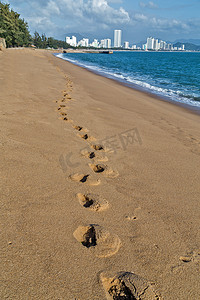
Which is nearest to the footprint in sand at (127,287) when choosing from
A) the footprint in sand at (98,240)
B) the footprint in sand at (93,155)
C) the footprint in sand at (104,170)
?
Result: the footprint in sand at (98,240)

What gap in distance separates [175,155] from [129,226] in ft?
6.38

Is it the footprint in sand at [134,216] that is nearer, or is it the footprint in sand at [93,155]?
the footprint in sand at [134,216]

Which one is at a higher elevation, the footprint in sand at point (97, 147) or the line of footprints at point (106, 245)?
the footprint in sand at point (97, 147)

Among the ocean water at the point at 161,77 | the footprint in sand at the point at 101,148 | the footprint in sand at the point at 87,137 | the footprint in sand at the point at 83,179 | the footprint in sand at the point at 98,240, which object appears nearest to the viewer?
the footprint in sand at the point at 98,240

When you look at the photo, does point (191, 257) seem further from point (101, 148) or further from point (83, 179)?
point (101, 148)

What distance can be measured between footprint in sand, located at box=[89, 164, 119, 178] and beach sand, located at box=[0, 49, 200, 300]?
0.01m

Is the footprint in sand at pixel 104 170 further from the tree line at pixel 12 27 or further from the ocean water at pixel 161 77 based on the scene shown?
the tree line at pixel 12 27

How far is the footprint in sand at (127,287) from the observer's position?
1.22 meters

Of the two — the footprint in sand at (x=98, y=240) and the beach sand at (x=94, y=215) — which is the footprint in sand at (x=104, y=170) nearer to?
the beach sand at (x=94, y=215)

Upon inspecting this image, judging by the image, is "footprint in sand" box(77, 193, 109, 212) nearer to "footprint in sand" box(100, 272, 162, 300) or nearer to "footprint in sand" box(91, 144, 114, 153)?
"footprint in sand" box(100, 272, 162, 300)

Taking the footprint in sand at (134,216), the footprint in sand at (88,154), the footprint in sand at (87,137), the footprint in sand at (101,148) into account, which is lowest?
the footprint in sand at (134,216)

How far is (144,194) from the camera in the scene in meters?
2.25

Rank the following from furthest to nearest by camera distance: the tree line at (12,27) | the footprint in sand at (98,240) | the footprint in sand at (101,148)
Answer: the tree line at (12,27) → the footprint in sand at (101,148) → the footprint in sand at (98,240)

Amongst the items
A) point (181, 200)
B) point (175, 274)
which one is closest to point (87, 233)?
point (175, 274)
